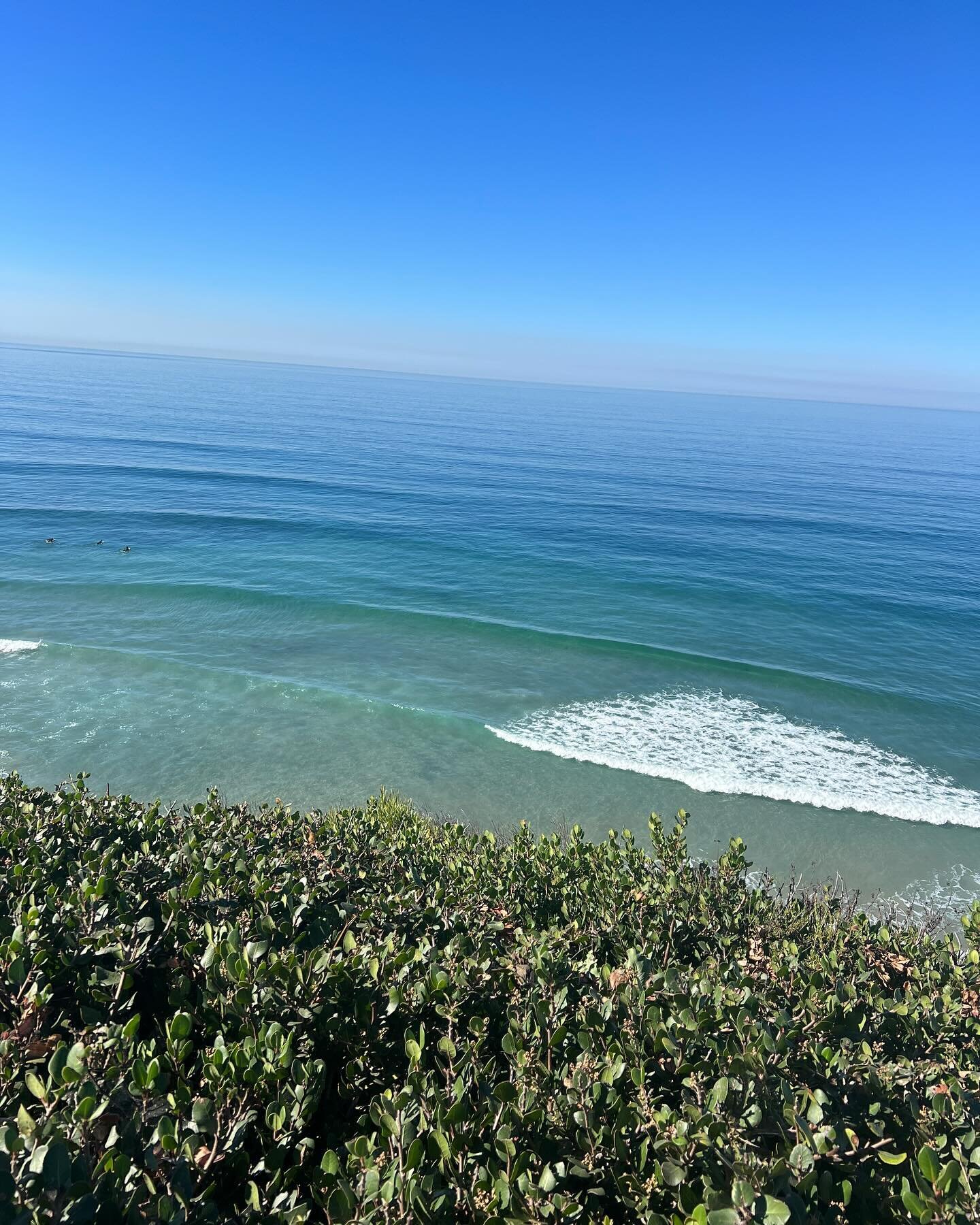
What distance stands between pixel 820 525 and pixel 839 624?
20133mm

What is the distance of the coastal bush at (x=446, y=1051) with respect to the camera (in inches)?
143

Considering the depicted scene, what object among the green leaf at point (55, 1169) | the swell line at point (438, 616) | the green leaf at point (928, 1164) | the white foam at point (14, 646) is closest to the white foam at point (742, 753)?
the swell line at point (438, 616)

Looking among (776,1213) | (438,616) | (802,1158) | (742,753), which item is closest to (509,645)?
(438,616)

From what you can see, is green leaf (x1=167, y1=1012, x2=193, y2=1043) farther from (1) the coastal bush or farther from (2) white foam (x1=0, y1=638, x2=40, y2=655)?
(2) white foam (x1=0, y1=638, x2=40, y2=655)

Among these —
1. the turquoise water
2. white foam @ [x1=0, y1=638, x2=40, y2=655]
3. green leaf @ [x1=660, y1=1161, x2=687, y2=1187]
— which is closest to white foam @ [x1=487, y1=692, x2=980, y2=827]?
the turquoise water

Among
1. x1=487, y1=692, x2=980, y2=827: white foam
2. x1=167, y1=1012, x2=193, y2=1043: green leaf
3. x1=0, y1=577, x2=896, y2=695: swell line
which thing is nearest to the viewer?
x1=167, y1=1012, x2=193, y2=1043: green leaf

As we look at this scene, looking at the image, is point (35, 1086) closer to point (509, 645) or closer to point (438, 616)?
point (509, 645)

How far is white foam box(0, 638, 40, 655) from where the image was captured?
23250mm

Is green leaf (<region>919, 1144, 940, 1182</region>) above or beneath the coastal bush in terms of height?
above

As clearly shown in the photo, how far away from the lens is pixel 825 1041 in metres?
5.28

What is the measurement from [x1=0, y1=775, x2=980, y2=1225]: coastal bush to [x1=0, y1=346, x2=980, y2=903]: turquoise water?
962 centimetres

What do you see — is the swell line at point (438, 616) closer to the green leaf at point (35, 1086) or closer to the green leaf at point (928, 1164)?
the green leaf at point (928, 1164)

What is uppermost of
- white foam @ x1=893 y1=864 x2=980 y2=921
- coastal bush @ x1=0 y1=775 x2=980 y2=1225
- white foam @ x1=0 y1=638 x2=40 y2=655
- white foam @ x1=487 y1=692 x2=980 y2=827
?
coastal bush @ x1=0 y1=775 x2=980 y2=1225

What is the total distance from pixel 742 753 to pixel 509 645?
32.4 feet
